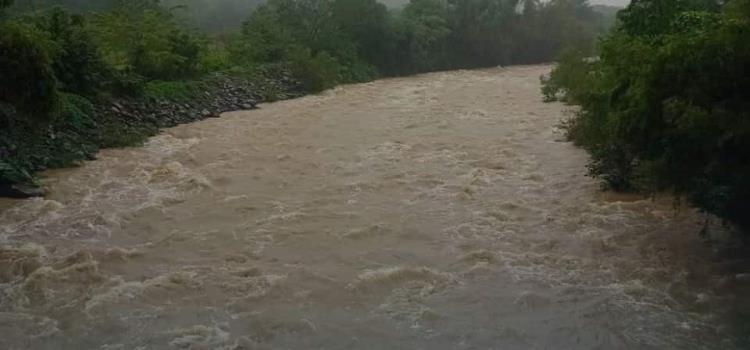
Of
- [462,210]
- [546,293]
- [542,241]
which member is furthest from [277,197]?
[546,293]

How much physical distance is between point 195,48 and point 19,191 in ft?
38.5

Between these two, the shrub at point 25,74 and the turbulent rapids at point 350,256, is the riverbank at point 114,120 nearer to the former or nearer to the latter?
the turbulent rapids at point 350,256

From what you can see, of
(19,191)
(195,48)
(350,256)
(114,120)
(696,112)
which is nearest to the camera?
(696,112)

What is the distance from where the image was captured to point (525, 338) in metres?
6.38

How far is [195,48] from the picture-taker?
22.3 metres

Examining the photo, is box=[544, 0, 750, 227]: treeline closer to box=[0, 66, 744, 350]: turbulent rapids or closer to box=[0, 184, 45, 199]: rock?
box=[0, 66, 744, 350]: turbulent rapids

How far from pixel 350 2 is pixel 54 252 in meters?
27.9

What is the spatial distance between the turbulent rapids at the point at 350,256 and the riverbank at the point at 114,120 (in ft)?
1.70

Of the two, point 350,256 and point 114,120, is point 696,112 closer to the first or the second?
point 350,256

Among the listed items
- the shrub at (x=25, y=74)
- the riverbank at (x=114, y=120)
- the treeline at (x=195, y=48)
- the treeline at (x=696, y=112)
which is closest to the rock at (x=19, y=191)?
the riverbank at (x=114, y=120)

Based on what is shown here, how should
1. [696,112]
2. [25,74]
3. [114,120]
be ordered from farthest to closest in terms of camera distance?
[114,120]
[25,74]
[696,112]

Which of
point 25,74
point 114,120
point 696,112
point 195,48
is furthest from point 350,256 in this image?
point 195,48

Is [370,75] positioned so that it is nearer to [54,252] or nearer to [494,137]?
[494,137]

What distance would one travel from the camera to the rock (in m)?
11.3
